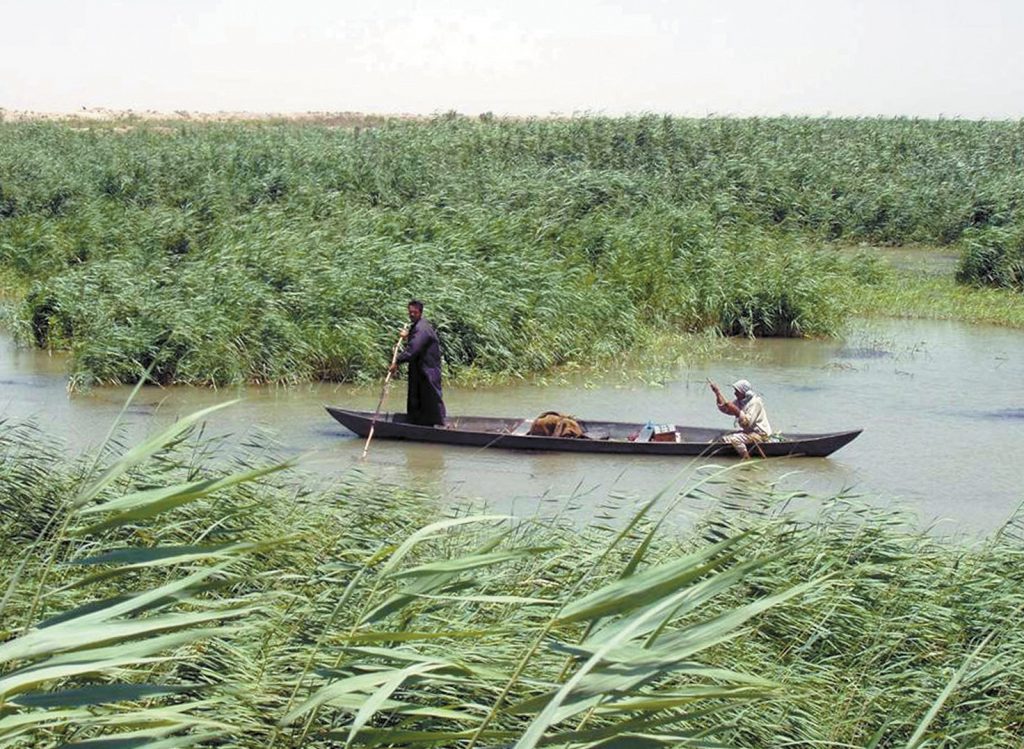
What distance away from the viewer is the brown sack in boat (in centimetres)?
1418

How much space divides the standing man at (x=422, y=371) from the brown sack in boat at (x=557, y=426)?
1.06m

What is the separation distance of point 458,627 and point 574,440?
8.17m

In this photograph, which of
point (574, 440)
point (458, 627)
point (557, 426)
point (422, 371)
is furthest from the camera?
point (422, 371)

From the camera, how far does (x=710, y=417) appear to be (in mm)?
16219

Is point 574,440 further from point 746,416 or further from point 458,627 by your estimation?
point 458,627

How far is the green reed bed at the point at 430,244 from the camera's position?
58.0 ft

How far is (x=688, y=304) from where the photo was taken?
71.2 ft

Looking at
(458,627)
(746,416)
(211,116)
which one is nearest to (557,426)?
(746,416)

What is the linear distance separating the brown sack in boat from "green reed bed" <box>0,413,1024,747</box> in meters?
4.09

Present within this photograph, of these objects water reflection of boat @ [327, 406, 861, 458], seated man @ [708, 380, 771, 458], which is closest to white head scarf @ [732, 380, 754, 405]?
seated man @ [708, 380, 771, 458]

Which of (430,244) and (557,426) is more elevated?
(430,244)

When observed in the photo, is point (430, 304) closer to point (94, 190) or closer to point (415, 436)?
point (415, 436)

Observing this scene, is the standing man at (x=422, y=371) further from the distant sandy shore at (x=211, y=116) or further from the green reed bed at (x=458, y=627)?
the distant sandy shore at (x=211, y=116)

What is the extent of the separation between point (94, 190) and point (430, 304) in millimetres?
13118
